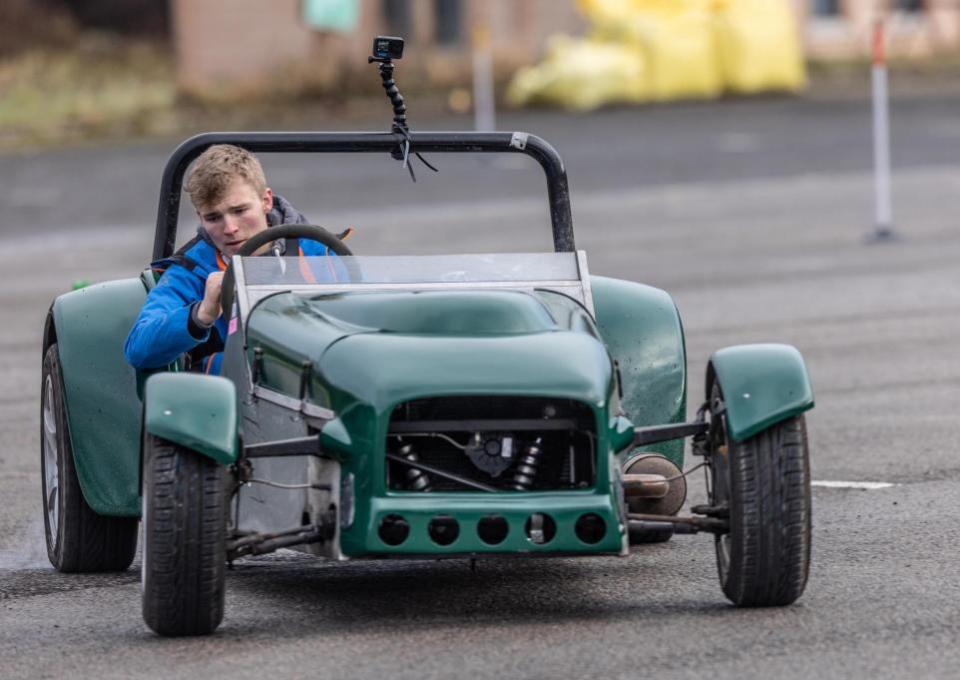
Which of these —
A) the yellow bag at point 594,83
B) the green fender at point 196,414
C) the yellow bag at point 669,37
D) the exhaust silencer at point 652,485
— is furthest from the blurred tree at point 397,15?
the green fender at point 196,414

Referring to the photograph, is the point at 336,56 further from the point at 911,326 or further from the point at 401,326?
the point at 401,326

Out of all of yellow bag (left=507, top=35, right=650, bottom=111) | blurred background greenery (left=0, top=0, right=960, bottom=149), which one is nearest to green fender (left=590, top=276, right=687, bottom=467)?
blurred background greenery (left=0, top=0, right=960, bottom=149)

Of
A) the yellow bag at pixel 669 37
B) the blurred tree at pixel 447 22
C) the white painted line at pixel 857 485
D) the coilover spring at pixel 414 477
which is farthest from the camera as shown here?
the blurred tree at pixel 447 22

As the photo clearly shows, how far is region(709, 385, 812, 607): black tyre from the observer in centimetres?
580

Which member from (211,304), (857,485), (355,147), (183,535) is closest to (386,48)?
(355,147)

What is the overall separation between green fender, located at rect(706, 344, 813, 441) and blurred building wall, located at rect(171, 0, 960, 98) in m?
28.2

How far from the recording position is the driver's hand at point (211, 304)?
667 cm

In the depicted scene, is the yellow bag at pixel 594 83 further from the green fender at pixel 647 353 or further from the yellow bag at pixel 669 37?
the green fender at pixel 647 353

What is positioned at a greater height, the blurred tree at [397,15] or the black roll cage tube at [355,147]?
the blurred tree at [397,15]

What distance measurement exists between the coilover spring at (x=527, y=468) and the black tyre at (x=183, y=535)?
2.46ft

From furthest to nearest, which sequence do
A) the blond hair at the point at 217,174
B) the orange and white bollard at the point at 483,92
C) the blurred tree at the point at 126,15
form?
the blurred tree at the point at 126,15 → the orange and white bollard at the point at 483,92 → the blond hair at the point at 217,174

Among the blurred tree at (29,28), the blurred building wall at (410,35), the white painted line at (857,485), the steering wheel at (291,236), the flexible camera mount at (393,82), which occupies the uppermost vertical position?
the blurred tree at (29,28)

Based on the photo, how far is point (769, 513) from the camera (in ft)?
19.0

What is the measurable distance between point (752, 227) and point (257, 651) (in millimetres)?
14407
